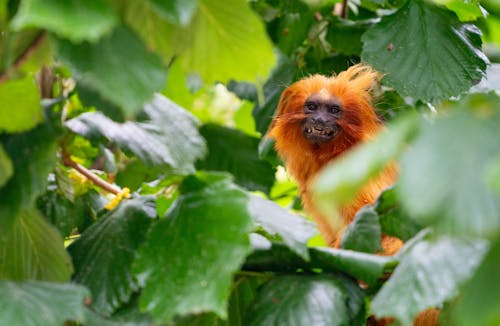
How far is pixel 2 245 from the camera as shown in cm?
250

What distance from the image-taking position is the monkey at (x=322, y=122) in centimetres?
524

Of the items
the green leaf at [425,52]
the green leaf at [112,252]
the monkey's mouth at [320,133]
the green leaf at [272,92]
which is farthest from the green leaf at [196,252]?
the green leaf at [272,92]

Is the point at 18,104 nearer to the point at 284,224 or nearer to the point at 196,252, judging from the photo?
the point at 196,252

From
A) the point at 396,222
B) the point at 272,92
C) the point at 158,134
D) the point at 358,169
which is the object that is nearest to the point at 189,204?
the point at 158,134

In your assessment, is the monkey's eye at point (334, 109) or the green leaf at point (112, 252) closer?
the green leaf at point (112, 252)

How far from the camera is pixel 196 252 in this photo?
221cm

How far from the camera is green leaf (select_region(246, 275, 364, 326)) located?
245 centimetres

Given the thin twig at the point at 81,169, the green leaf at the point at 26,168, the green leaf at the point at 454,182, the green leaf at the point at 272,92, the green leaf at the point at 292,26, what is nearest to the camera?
the green leaf at the point at 454,182

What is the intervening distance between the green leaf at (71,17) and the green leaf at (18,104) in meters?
0.56

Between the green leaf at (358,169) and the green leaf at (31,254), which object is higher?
the green leaf at (358,169)

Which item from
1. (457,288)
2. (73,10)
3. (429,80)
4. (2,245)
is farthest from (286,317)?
(429,80)

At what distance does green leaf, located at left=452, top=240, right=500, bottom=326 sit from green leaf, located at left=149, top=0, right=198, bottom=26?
772mm

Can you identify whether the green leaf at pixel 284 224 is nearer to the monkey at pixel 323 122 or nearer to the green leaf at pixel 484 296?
the green leaf at pixel 484 296

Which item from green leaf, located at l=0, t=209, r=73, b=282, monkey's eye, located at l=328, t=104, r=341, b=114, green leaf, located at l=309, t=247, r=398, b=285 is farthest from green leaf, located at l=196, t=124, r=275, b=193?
green leaf, located at l=0, t=209, r=73, b=282
